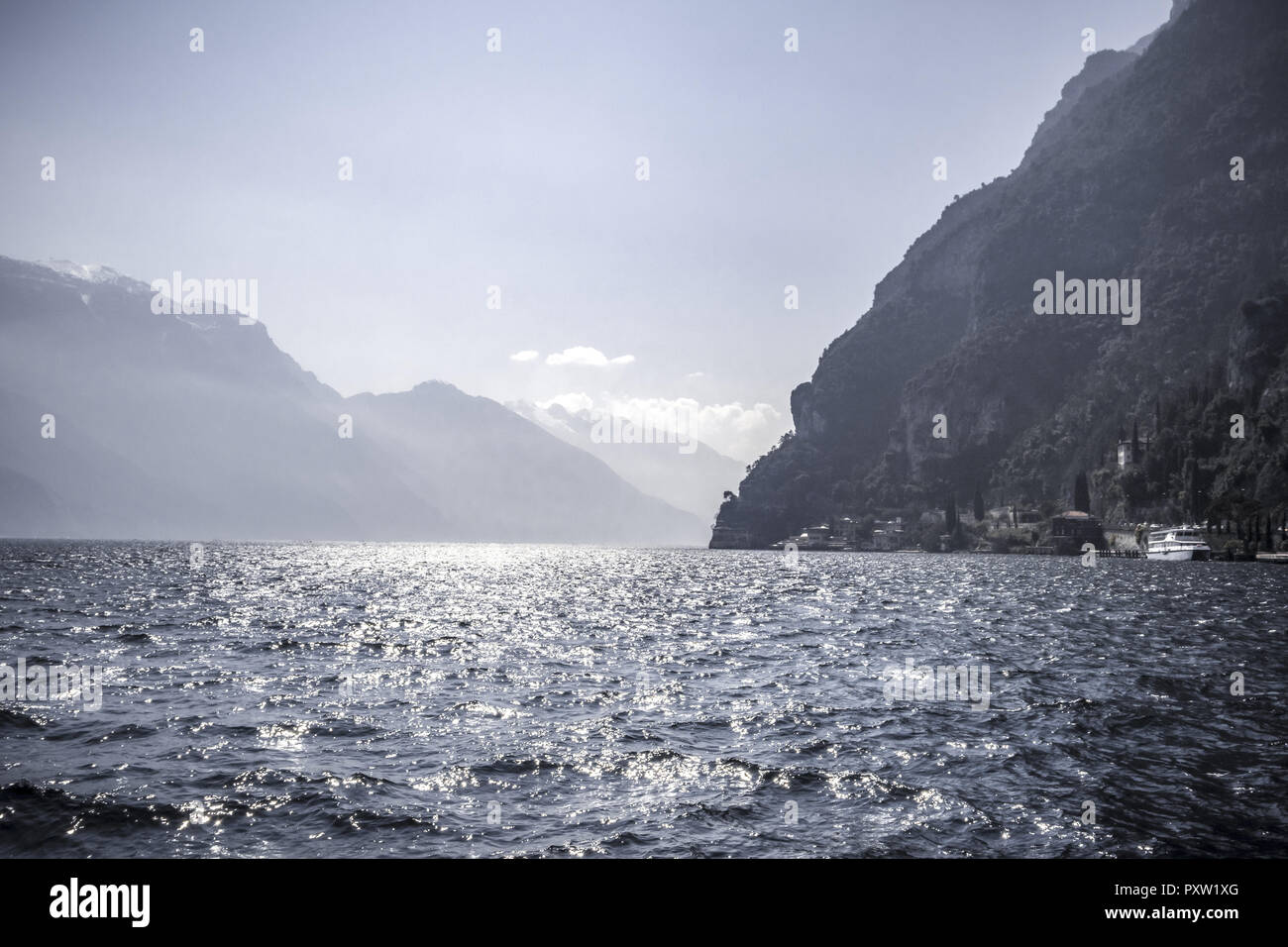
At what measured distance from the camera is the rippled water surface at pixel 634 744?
16.8 meters

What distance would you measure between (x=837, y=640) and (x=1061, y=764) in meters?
26.9

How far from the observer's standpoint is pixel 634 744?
23.8 metres

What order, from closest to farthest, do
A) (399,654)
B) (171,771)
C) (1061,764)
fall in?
1. (171,771)
2. (1061,764)
3. (399,654)

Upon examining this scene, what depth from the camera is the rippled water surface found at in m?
16.8

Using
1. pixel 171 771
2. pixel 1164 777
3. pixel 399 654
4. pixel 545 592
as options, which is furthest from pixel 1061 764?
pixel 545 592

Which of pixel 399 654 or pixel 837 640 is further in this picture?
pixel 837 640
